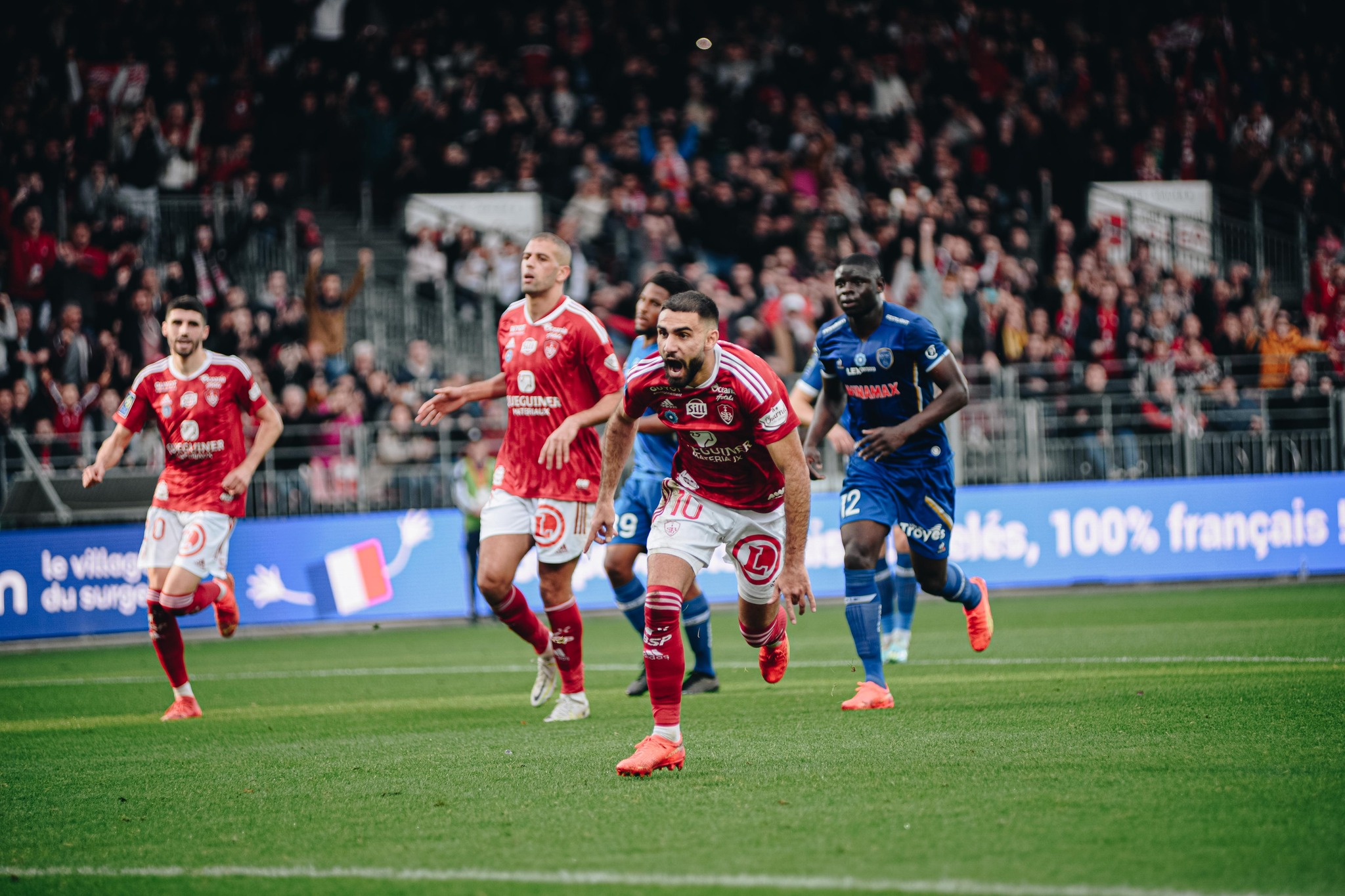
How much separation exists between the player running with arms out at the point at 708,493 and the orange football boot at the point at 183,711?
3.71m

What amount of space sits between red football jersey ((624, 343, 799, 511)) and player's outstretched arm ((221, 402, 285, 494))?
367 centimetres

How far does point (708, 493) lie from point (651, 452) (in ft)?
10.3

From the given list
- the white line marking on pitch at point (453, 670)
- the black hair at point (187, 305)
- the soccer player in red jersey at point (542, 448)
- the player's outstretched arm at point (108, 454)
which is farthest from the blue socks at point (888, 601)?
the player's outstretched arm at point (108, 454)

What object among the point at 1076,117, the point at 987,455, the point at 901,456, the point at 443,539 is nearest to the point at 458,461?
the point at 443,539

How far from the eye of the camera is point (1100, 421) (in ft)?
63.3

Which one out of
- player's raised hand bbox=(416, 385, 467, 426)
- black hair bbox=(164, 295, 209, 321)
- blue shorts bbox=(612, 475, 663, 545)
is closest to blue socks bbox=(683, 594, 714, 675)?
blue shorts bbox=(612, 475, 663, 545)

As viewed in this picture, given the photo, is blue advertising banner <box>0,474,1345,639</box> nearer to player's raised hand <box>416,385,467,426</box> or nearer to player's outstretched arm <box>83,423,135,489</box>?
player's outstretched arm <box>83,423,135,489</box>

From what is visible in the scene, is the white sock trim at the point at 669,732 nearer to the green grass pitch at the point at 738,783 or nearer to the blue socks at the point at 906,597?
the green grass pitch at the point at 738,783

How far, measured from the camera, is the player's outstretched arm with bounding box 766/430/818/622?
20.7 feet

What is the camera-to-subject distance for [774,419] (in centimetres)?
652

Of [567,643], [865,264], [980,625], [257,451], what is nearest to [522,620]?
[567,643]

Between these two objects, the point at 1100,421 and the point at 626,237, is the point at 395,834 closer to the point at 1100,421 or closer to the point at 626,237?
the point at 1100,421

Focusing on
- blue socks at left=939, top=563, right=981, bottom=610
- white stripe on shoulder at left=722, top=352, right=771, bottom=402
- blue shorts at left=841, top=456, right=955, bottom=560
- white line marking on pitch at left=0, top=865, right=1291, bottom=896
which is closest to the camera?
white line marking on pitch at left=0, top=865, right=1291, bottom=896

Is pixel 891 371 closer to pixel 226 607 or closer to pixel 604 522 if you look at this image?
pixel 604 522
